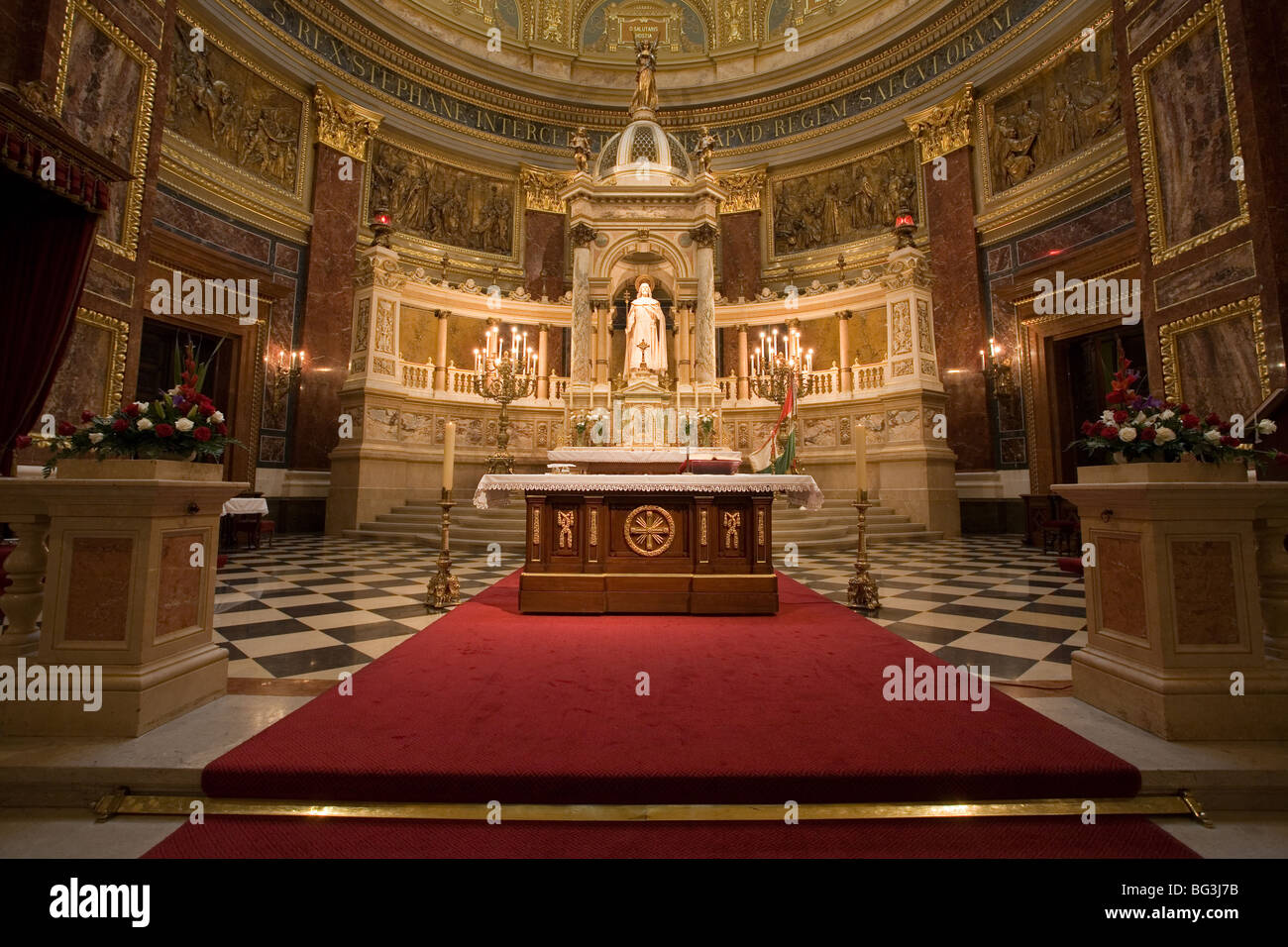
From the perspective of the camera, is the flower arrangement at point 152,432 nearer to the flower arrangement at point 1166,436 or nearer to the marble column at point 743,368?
the flower arrangement at point 1166,436

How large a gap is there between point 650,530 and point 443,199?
12.8 m

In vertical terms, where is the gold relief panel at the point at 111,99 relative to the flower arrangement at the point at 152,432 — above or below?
above

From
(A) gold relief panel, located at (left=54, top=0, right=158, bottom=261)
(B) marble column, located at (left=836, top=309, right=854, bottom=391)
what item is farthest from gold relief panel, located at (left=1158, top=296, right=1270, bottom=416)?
(A) gold relief panel, located at (left=54, top=0, right=158, bottom=261)

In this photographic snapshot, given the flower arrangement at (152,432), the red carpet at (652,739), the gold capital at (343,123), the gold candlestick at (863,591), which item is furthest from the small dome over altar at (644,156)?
the red carpet at (652,739)

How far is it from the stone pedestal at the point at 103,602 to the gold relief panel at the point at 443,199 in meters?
12.6

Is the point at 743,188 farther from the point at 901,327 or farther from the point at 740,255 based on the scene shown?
the point at 901,327

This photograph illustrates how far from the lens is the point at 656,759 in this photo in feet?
6.39

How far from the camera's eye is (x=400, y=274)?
11.1 metres

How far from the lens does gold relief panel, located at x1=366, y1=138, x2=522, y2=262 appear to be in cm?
1294

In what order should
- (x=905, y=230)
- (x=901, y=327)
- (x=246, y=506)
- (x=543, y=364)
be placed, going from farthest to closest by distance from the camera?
1. (x=543, y=364)
2. (x=905, y=230)
3. (x=901, y=327)
4. (x=246, y=506)

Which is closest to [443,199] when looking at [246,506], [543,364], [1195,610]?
[543,364]

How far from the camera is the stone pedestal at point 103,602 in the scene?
7.03 feet

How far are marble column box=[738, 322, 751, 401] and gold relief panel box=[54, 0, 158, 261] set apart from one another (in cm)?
983
